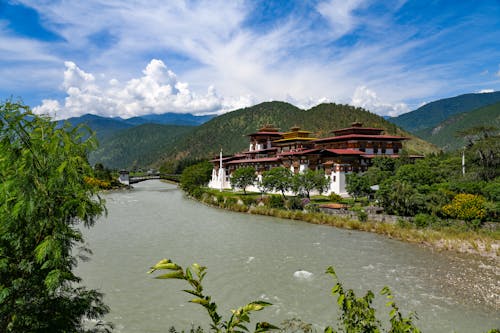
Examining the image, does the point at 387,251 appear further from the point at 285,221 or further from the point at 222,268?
the point at 285,221

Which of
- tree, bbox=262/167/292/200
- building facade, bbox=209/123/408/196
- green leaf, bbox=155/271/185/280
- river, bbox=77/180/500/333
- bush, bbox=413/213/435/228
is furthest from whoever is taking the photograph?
building facade, bbox=209/123/408/196

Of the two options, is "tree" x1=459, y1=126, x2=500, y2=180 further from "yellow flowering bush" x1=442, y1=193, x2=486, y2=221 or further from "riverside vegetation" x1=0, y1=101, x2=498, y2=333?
"riverside vegetation" x1=0, y1=101, x2=498, y2=333

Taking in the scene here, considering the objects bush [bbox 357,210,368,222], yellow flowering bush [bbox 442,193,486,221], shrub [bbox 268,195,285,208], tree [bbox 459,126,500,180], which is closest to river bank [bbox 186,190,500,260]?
bush [bbox 357,210,368,222]

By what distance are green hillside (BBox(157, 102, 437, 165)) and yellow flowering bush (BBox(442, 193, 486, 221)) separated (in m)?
85.4

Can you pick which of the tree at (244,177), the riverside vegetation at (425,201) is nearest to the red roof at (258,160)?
the tree at (244,177)

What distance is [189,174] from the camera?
73312 mm

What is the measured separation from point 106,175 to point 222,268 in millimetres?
71602

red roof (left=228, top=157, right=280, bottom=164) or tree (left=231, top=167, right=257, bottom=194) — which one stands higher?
red roof (left=228, top=157, right=280, bottom=164)

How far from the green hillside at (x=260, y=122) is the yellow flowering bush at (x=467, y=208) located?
85.4m

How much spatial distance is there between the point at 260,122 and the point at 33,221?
571 ft

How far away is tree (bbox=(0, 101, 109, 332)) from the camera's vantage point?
5.54m

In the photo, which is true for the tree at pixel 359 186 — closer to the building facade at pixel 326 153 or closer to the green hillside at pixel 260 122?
the building facade at pixel 326 153

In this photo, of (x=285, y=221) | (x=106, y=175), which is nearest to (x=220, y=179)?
(x=106, y=175)

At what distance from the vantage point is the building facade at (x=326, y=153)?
45062 millimetres
